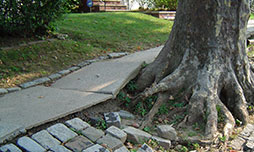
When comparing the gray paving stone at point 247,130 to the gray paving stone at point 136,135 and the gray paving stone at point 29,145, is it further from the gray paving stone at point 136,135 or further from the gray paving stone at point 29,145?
the gray paving stone at point 29,145

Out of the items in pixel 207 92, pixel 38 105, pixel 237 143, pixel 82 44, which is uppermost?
pixel 82 44

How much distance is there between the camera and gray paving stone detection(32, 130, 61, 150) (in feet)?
10.4

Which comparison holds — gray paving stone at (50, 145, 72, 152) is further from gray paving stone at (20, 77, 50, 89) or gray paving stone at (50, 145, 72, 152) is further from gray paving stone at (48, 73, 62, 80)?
gray paving stone at (48, 73, 62, 80)

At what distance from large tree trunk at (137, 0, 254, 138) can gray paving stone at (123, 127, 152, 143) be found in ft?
1.71

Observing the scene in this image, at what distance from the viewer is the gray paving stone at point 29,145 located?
120 inches

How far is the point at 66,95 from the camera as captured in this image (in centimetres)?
442

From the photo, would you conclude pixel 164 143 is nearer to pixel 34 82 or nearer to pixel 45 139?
pixel 45 139

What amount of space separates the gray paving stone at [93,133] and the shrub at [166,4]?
11078 mm

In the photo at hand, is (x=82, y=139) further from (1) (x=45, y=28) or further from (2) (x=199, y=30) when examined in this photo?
(1) (x=45, y=28)

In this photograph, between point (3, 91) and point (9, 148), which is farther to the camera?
point (3, 91)

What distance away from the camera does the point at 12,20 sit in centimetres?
625

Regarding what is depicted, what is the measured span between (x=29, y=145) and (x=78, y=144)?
53 cm

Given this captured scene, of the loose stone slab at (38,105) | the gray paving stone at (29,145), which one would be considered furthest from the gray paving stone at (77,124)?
the gray paving stone at (29,145)

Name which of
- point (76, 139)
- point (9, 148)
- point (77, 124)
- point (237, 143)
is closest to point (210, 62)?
point (237, 143)
